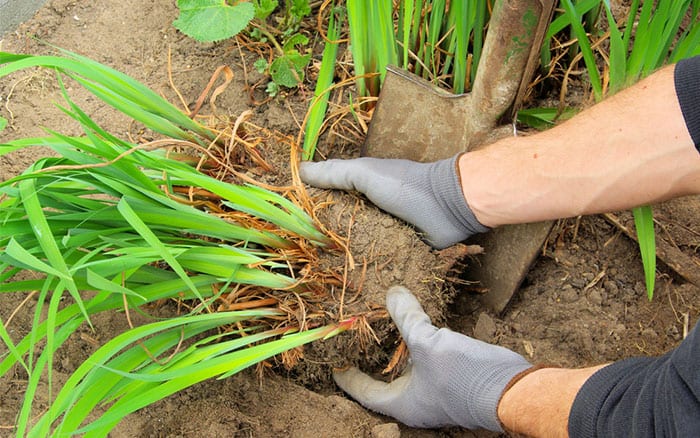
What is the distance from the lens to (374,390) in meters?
1.35

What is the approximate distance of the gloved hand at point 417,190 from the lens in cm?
133

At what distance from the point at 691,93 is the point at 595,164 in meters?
0.20

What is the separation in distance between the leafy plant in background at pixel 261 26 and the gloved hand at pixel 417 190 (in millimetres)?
323

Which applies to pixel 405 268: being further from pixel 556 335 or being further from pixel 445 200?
pixel 556 335

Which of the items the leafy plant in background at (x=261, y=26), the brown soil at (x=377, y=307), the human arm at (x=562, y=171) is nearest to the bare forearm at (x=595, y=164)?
the human arm at (x=562, y=171)

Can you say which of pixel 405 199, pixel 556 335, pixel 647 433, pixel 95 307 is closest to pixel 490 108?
pixel 405 199

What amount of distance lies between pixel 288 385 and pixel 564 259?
73 centimetres

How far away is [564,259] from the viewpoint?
58.4 inches

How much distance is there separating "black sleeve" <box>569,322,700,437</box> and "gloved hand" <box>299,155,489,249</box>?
455 mm

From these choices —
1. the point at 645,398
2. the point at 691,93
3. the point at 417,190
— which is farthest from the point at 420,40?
the point at 645,398

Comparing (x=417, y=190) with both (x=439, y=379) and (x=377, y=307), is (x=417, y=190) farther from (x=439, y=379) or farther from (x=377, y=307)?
(x=439, y=379)

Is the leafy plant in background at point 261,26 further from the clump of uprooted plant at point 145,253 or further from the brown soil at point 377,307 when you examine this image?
the clump of uprooted plant at point 145,253

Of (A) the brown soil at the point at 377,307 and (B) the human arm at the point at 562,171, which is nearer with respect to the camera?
(B) the human arm at the point at 562,171

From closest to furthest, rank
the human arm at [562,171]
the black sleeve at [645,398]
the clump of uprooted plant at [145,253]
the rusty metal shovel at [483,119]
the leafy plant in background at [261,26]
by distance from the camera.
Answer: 1. the black sleeve at [645,398]
2. the clump of uprooted plant at [145,253]
3. the human arm at [562,171]
4. the rusty metal shovel at [483,119]
5. the leafy plant in background at [261,26]
